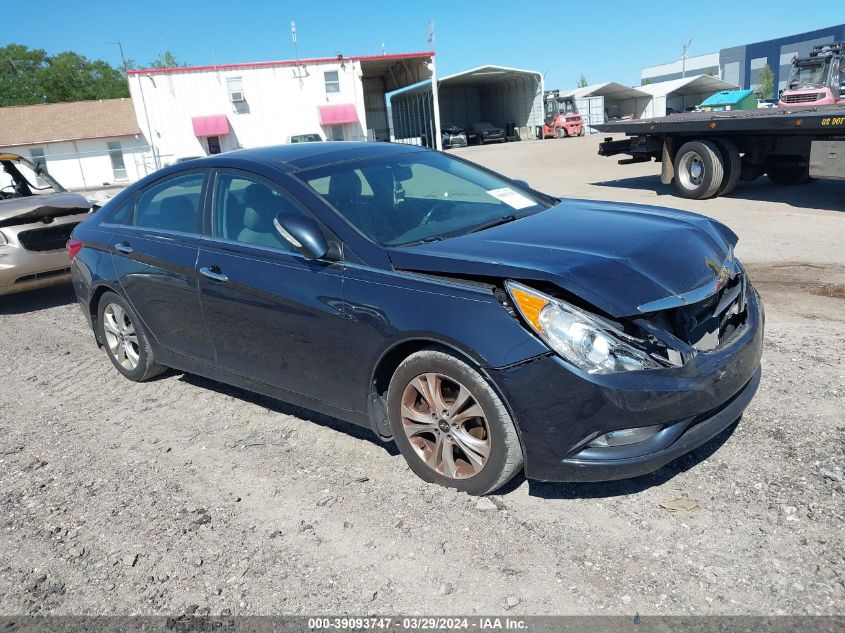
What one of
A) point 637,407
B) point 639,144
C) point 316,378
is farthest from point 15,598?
point 639,144

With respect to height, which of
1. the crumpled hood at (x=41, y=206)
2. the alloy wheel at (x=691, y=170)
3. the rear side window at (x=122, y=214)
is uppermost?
the rear side window at (x=122, y=214)

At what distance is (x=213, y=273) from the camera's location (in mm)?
4133

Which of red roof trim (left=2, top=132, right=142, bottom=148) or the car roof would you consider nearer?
the car roof

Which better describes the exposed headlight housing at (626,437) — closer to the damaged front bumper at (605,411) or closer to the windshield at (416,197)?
the damaged front bumper at (605,411)

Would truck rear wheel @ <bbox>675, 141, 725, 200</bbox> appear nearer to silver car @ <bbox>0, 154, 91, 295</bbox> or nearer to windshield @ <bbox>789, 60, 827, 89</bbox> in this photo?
windshield @ <bbox>789, 60, 827, 89</bbox>

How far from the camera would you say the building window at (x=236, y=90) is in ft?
129

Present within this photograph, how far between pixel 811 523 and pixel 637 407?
34.9 inches

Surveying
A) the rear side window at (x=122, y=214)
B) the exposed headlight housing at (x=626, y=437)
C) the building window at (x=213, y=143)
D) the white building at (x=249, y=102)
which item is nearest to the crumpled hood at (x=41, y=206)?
the rear side window at (x=122, y=214)

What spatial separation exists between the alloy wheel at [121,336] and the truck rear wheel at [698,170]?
10.2m

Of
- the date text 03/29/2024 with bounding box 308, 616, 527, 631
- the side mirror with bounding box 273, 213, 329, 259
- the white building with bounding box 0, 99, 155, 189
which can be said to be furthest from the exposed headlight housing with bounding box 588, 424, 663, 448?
the white building with bounding box 0, 99, 155, 189

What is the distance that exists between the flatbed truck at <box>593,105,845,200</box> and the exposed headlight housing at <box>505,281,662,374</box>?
8946 mm

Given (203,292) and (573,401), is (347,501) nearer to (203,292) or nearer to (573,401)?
(573,401)

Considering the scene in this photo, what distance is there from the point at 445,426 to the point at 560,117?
4901 centimetres

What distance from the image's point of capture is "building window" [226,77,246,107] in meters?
39.2
